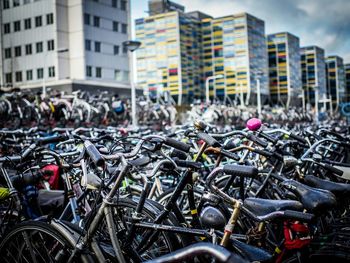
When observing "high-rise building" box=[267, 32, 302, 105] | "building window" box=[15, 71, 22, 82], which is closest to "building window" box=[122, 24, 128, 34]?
"building window" box=[15, 71, 22, 82]

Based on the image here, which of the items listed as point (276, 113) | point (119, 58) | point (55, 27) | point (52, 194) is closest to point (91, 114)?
point (52, 194)

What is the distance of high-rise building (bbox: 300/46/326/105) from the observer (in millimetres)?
71062

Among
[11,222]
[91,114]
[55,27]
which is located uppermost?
[55,27]

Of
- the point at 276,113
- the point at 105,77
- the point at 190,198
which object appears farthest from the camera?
the point at 105,77

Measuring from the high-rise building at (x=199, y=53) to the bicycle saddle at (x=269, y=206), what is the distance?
191ft

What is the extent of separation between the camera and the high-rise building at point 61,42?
3678 cm

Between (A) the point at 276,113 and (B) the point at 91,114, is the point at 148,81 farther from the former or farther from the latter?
(B) the point at 91,114

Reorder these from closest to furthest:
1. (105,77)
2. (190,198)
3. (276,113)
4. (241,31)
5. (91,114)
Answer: (190,198) < (91,114) < (276,113) < (105,77) < (241,31)

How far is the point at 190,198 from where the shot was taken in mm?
2951

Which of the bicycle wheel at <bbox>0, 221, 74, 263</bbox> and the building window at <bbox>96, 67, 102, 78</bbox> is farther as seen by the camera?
the building window at <bbox>96, 67, 102, 78</bbox>

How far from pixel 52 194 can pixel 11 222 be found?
0.41 meters

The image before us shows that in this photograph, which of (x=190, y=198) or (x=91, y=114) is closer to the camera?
(x=190, y=198)

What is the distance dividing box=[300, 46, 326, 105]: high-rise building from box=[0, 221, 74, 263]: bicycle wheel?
234ft

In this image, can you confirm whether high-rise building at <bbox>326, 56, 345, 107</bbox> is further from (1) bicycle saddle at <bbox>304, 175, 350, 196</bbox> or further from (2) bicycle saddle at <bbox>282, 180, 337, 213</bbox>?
(2) bicycle saddle at <bbox>282, 180, 337, 213</bbox>
